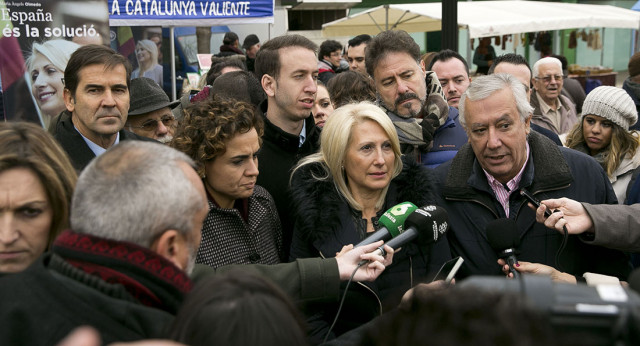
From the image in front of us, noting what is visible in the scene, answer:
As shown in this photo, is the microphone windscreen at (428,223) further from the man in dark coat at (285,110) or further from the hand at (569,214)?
the man in dark coat at (285,110)

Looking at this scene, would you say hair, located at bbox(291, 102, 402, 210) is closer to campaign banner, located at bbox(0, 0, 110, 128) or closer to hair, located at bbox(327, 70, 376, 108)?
hair, located at bbox(327, 70, 376, 108)

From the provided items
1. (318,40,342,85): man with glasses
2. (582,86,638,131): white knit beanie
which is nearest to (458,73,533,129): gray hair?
(582,86,638,131): white knit beanie

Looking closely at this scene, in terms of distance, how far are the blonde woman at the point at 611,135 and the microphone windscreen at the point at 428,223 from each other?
240cm

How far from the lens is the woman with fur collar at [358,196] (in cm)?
330

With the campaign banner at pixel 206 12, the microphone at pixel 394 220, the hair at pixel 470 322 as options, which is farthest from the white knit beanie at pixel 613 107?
the campaign banner at pixel 206 12

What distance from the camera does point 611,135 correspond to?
521cm

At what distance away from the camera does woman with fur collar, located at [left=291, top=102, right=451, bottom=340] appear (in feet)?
10.8

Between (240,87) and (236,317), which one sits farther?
(240,87)

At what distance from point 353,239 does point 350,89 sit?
7.71ft

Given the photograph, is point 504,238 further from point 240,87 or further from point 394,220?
point 240,87

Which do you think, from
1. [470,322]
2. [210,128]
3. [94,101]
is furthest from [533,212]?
[94,101]

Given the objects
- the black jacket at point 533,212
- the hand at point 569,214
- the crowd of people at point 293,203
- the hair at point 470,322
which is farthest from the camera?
the black jacket at point 533,212

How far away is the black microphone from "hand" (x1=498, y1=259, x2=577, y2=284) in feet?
Answer: 0.10

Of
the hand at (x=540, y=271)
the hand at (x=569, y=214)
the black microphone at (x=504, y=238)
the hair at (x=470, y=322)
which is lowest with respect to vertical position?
the hand at (x=540, y=271)
